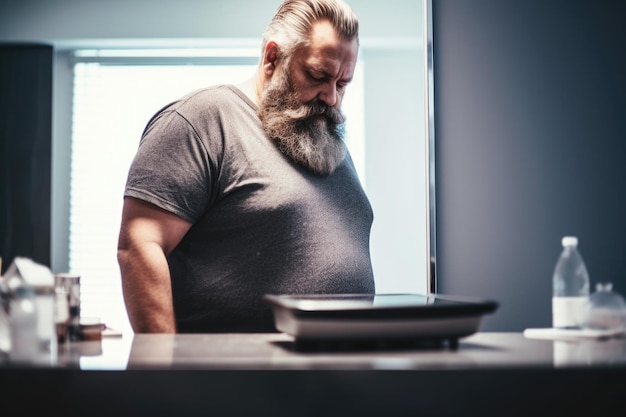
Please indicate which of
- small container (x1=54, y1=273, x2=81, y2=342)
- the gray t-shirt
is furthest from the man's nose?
small container (x1=54, y1=273, x2=81, y2=342)

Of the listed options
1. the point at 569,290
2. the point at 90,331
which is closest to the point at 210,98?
the point at 90,331

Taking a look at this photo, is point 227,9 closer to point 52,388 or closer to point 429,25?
point 429,25

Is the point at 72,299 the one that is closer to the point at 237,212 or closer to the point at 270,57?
the point at 237,212

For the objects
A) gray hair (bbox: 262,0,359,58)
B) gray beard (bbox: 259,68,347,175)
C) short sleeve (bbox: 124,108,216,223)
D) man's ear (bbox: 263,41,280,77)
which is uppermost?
gray hair (bbox: 262,0,359,58)

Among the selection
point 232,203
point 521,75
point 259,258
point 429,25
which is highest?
point 429,25

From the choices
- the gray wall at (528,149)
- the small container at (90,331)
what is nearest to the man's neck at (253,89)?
the gray wall at (528,149)

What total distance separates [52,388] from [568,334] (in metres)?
0.74

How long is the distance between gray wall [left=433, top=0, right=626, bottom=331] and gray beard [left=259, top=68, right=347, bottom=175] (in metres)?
0.68

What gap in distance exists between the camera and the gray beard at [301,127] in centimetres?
167

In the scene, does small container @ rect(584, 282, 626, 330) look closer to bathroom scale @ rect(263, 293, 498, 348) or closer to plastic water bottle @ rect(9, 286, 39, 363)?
bathroom scale @ rect(263, 293, 498, 348)

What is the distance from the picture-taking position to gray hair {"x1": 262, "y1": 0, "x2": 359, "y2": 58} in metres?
1.77

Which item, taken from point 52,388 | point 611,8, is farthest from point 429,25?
point 52,388

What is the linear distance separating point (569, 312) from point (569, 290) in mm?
258

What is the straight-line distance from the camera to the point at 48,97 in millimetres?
4074
